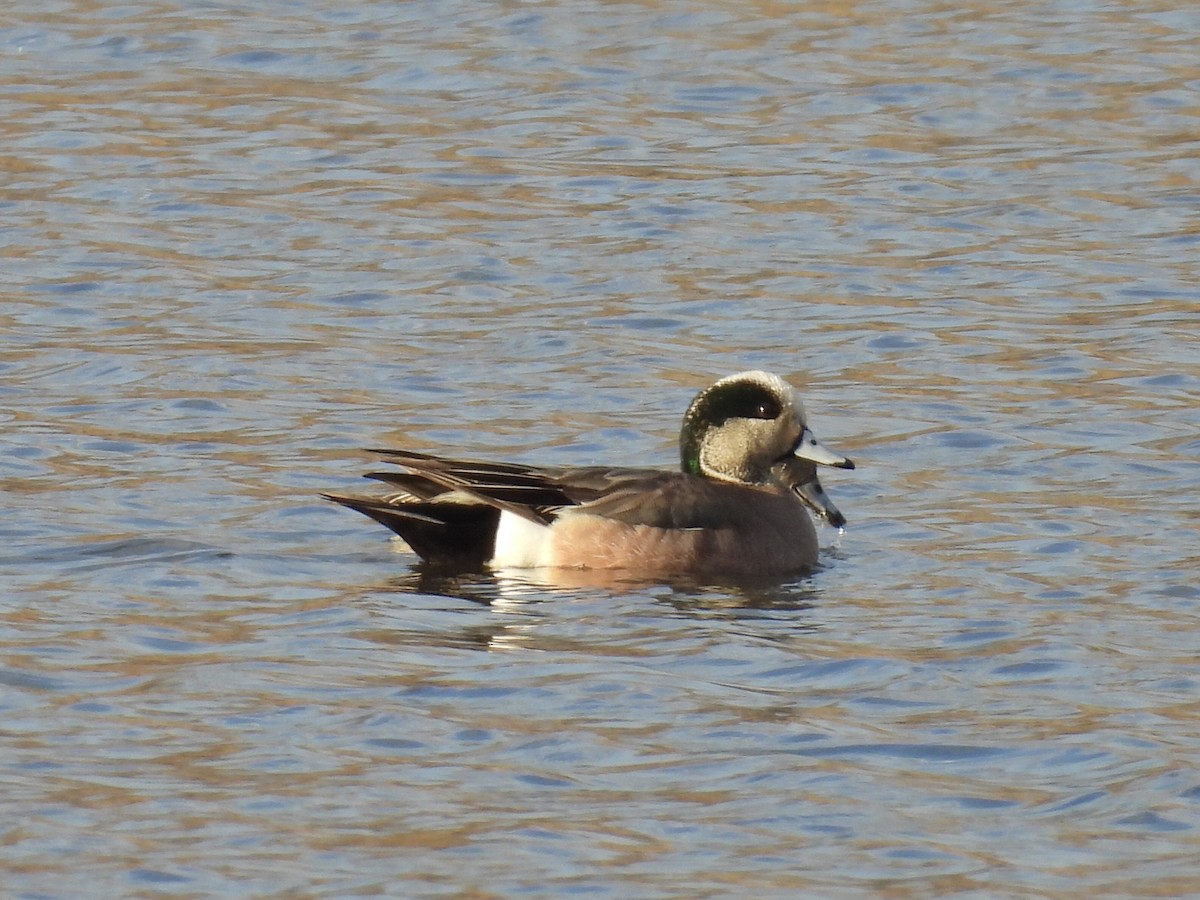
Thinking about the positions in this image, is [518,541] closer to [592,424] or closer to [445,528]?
[445,528]

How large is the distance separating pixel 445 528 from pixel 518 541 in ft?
0.84

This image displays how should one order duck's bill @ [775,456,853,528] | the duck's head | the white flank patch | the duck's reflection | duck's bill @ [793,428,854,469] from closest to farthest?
1. the duck's reflection
2. the white flank patch
3. duck's bill @ [793,428,854,469]
4. duck's bill @ [775,456,853,528]
5. the duck's head

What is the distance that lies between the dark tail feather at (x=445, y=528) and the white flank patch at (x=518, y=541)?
3 cm

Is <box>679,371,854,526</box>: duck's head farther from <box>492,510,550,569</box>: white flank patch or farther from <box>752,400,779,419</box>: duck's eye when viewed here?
<box>492,510,550,569</box>: white flank patch

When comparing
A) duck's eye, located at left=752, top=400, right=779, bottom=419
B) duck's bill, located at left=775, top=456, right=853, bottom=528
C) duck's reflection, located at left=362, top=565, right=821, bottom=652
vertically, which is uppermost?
duck's eye, located at left=752, top=400, right=779, bottom=419

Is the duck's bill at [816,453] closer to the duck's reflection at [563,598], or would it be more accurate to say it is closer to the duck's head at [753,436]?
the duck's head at [753,436]

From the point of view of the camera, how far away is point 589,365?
36.9ft

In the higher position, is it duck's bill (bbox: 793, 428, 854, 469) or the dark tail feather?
duck's bill (bbox: 793, 428, 854, 469)

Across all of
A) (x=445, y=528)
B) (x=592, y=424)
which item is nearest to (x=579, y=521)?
(x=445, y=528)

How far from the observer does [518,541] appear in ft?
28.7

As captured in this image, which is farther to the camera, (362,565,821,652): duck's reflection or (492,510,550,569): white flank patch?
(492,510,550,569): white flank patch

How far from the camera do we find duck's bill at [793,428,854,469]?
29.7ft

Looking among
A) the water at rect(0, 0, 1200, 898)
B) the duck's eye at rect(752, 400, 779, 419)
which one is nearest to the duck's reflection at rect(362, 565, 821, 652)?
the water at rect(0, 0, 1200, 898)

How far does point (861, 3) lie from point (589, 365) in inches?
302
